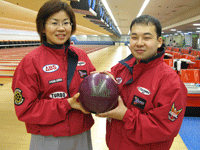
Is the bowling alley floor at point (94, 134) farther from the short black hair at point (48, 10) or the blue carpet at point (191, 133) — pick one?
the short black hair at point (48, 10)

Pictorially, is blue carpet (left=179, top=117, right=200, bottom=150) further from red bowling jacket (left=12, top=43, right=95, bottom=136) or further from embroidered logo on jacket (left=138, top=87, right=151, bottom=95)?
red bowling jacket (left=12, top=43, right=95, bottom=136)

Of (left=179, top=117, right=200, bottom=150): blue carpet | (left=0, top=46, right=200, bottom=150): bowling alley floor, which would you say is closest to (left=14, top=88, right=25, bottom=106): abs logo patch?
(left=0, top=46, right=200, bottom=150): bowling alley floor

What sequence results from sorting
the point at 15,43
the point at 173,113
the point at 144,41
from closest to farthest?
the point at 173,113, the point at 144,41, the point at 15,43

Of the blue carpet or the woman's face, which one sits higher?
the woman's face

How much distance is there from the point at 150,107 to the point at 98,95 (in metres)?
0.30

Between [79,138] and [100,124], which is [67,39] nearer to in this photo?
[79,138]

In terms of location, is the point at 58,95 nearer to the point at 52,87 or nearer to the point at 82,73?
the point at 52,87

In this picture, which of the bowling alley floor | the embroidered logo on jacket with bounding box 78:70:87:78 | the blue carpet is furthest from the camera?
the blue carpet

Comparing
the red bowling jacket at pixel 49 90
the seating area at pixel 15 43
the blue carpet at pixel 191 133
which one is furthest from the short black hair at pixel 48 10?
the seating area at pixel 15 43

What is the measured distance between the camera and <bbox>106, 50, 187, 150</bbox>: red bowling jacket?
849 mm

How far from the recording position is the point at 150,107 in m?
0.92

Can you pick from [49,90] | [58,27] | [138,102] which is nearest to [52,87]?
[49,90]

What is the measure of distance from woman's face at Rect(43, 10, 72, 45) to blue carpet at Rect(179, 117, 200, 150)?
205cm

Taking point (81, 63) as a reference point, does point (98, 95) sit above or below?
below
